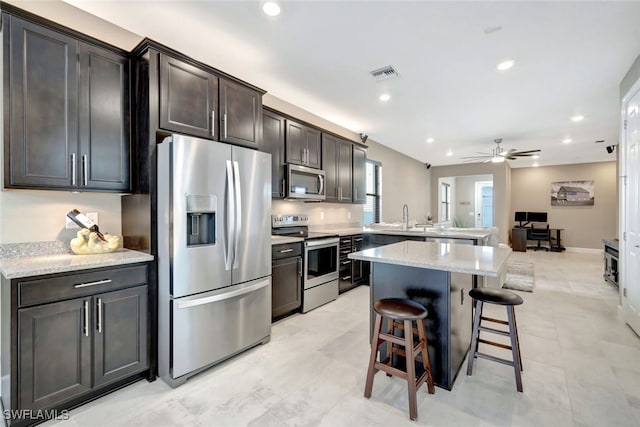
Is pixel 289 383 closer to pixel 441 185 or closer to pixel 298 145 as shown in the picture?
pixel 298 145

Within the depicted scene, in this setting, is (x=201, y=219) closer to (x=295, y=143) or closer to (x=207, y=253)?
(x=207, y=253)

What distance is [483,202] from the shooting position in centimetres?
1152

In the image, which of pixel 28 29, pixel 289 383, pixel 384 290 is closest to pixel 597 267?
pixel 384 290

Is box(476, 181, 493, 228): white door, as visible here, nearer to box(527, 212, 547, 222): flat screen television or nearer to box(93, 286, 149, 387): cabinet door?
box(527, 212, 547, 222): flat screen television

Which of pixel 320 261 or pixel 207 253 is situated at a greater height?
pixel 207 253

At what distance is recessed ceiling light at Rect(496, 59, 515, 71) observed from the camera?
9.56 feet

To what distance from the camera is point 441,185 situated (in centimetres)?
995

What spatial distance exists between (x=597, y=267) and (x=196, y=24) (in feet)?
27.7

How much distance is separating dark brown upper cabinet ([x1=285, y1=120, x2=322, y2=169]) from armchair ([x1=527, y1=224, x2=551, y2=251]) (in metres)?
8.28

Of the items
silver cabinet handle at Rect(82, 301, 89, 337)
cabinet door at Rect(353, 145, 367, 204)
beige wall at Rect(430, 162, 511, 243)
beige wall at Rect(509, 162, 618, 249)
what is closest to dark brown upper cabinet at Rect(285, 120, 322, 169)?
cabinet door at Rect(353, 145, 367, 204)

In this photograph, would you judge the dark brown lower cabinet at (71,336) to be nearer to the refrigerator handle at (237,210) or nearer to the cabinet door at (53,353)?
the cabinet door at (53,353)

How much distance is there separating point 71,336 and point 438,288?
2.33 metres

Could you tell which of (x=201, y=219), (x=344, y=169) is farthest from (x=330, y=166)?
(x=201, y=219)

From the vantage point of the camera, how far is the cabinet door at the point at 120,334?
6.17 feet
